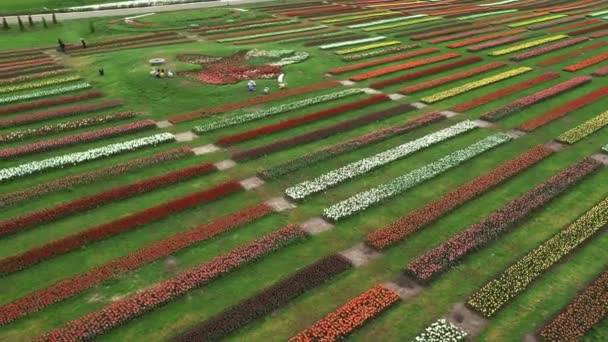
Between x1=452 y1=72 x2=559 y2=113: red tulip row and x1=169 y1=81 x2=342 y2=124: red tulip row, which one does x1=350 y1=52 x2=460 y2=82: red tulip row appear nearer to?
x1=169 y1=81 x2=342 y2=124: red tulip row

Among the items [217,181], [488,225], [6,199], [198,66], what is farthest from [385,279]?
[198,66]

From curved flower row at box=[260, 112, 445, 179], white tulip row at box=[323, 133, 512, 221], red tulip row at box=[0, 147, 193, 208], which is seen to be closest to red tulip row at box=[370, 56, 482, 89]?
curved flower row at box=[260, 112, 445, 179]

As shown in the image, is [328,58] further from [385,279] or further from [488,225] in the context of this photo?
[385,279]

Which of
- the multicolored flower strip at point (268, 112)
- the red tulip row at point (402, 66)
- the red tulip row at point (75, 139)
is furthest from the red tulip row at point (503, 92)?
the red tulip row at point (75, 139)

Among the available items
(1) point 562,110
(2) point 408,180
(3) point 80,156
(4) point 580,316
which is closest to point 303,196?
(2) point 408,180

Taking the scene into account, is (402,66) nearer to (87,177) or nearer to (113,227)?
(87,177)

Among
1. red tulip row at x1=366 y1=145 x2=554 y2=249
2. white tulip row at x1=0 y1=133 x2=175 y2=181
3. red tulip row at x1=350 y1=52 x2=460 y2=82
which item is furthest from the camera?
red tulip row at x1=350 y1=52 x2=460 y2=82
